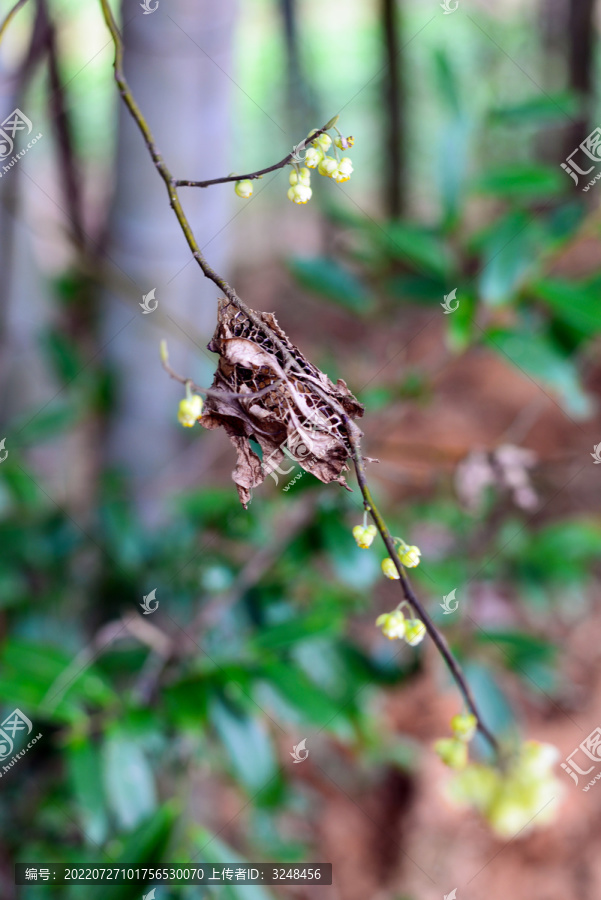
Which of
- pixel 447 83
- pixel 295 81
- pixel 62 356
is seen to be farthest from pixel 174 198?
pixel 295 81

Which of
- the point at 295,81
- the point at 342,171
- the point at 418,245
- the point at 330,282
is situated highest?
the point at 295,81

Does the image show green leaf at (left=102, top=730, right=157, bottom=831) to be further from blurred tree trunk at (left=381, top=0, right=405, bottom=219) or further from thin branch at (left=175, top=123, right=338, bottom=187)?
blurred tree trunk at (left=381, top=0, right=405, bottom=219)

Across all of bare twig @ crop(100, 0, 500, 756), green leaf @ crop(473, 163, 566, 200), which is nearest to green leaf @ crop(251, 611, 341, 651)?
bare twig @ crop(100, 0, 500, 756)

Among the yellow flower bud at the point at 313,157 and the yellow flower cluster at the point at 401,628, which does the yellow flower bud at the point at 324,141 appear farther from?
the yellow flower cluster at the point at 401,628

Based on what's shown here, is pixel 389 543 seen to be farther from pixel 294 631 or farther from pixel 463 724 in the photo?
pixel 294 631

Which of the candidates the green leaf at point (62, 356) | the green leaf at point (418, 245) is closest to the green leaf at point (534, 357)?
the green leaf at point (418, 245)

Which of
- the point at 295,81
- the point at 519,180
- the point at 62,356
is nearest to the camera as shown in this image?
the point at 519,180

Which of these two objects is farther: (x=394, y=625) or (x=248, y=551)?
(x=248, y=551)

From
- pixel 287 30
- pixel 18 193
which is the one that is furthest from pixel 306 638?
pixel 287 30
